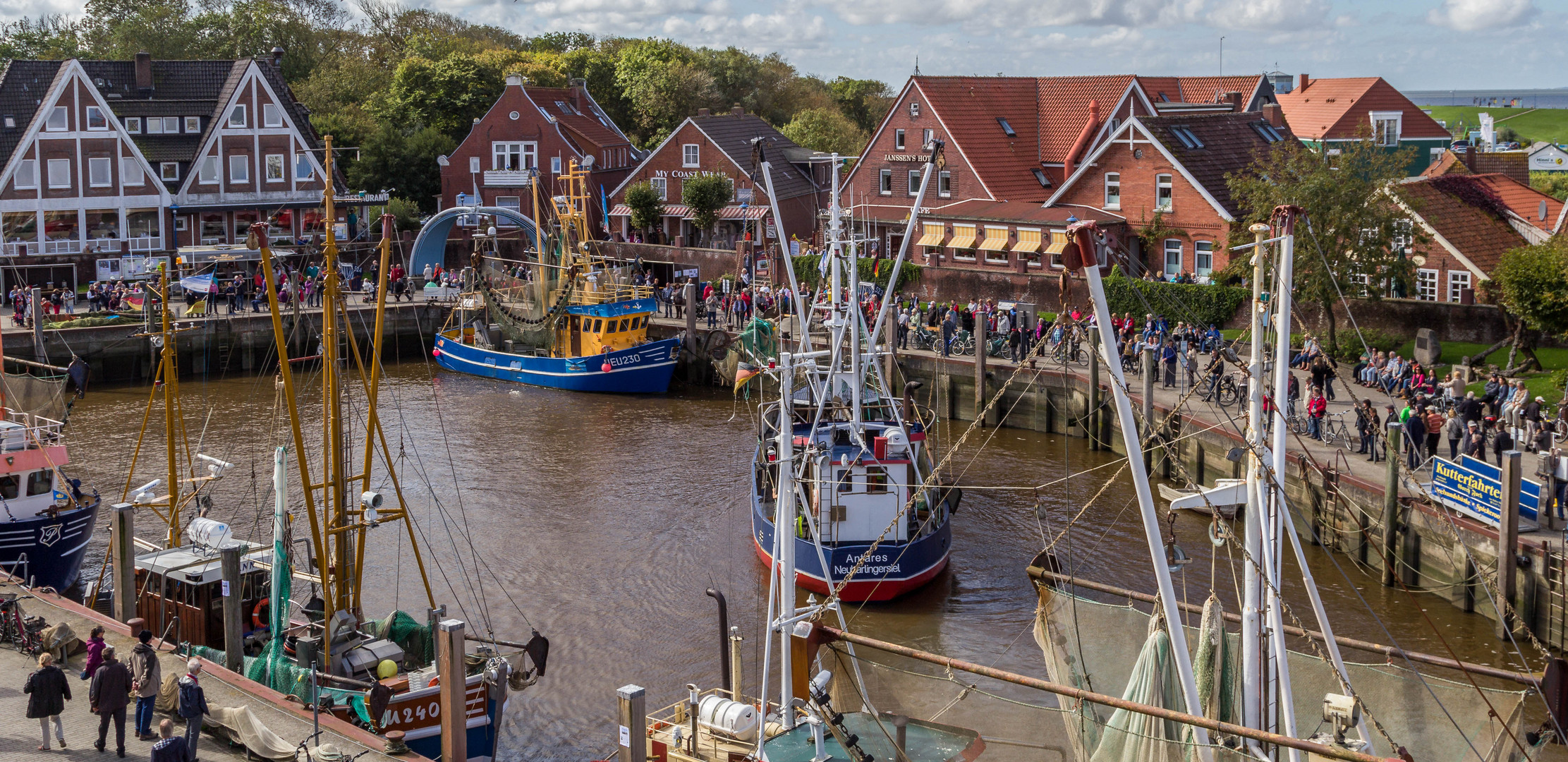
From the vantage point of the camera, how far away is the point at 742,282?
4897 centimetres

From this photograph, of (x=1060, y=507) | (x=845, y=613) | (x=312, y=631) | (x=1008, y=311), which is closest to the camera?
(x=312, y=631)

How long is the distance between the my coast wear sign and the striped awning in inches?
981

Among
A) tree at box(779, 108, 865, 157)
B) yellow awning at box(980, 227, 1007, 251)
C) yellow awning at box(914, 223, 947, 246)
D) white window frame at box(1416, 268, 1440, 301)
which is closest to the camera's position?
white window frame at box(1416, 268, 1440, 301)

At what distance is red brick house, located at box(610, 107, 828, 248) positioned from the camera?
187 feet

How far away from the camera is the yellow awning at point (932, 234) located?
50250mm

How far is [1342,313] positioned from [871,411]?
586 inches

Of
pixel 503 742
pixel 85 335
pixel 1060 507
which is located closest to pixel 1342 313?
pixel 1060 507

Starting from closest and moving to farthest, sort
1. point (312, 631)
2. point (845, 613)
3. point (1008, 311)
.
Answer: point (312, 631) → point (845, 613) → point (1008, 311)

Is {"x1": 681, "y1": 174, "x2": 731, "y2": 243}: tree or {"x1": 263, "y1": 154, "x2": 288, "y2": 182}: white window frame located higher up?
{"x1": 263, "y1": 154, "x2": 288, "y2": 182}: white window frame

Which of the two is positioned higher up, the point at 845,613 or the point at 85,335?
the point at 85,335

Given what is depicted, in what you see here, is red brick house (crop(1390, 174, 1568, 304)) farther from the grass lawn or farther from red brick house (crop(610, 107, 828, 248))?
the grass lawn

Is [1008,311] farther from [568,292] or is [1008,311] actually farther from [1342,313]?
[568,292]

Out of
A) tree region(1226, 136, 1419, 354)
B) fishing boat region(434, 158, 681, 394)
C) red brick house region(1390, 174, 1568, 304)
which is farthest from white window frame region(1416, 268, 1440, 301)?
fishing boat region(434, 158, 681, 394)

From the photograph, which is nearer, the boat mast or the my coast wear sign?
the boat mast
